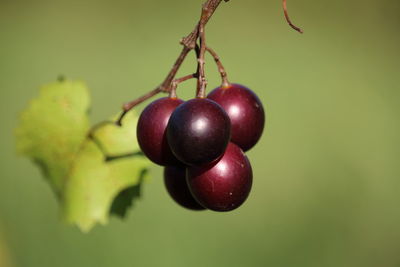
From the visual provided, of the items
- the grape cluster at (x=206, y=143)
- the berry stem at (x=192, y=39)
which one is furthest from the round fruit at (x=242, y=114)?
the berry stem at (x=192, y=39)

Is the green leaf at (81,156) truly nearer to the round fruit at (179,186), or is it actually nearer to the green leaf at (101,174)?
the green leaf at (101,174)

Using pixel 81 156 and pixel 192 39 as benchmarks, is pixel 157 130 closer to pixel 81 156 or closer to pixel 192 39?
pixel 192 39

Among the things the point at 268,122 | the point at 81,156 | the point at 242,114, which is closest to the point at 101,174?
the point at 81,156

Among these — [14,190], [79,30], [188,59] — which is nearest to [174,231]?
[14,190]

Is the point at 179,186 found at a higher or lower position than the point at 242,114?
lower

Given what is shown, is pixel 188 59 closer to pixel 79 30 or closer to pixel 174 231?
pixel 79 30

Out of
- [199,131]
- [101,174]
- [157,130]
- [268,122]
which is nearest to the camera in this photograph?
[199,131]
